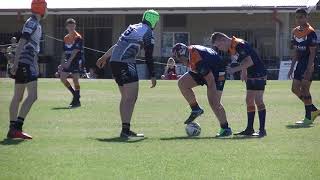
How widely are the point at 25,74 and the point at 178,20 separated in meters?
27.8

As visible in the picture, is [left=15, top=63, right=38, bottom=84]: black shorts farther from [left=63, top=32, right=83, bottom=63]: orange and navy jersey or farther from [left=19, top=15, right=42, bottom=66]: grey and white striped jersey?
[left=63, top=32, right=83, bottom=63]: orange and navy jersey

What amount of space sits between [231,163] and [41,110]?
792 centimetres

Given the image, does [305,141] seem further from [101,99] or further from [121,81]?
[101,99]

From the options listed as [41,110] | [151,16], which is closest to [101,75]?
[41,110]

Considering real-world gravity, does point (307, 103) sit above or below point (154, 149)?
above

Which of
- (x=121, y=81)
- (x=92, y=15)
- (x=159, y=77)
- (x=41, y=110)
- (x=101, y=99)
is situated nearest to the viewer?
(x=121, y=81)

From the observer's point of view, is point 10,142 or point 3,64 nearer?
point 10,142

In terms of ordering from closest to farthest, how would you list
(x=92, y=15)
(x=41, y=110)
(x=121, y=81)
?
(x=121, y=81)
(x=41, y=110)
(x=92, y=15)

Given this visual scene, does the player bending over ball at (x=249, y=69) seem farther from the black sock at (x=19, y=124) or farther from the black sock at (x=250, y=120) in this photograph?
the black sock at (x=19, y=124)

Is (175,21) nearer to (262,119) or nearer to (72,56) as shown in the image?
(72,56)

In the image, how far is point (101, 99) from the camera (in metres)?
18.9

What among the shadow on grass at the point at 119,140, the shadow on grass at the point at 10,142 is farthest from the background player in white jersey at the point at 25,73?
the shadow on grass at the point at 119,140

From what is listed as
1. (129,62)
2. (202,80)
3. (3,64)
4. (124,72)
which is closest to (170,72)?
(3,64)

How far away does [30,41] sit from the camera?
34.8ft
